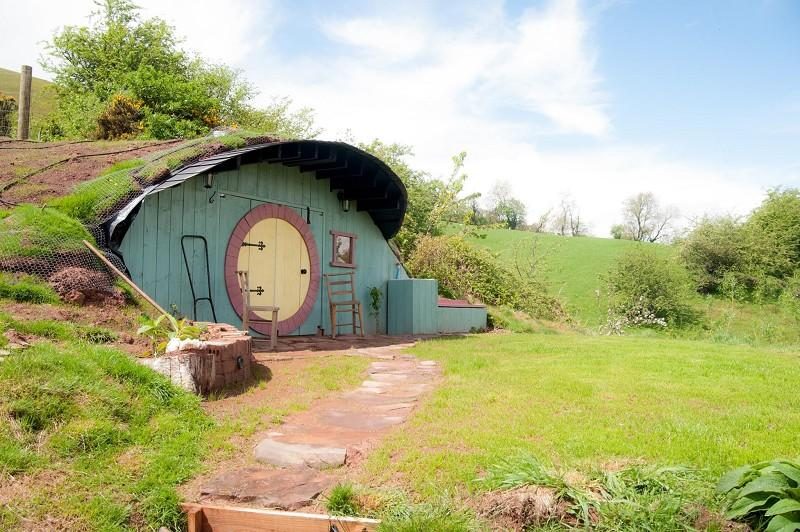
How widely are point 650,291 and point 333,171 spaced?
15641mm

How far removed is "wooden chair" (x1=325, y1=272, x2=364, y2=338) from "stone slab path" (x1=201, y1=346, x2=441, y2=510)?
440 centimetres

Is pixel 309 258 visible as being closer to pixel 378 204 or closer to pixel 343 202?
pixel 343 202

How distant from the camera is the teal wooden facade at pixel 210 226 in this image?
7.81 meters

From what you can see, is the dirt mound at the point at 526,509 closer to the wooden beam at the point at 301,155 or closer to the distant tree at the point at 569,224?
the wooden beam at the point at 301,155

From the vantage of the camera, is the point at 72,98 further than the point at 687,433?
Yes

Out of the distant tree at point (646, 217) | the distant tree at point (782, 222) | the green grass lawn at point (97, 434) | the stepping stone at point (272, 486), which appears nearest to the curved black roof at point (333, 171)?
the green grass lawn at point (97, 434)

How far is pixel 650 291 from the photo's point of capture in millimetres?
21859

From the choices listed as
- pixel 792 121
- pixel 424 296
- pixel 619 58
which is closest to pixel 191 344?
pixel 619 58

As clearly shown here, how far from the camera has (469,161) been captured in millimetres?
23688

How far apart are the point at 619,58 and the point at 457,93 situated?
463cm

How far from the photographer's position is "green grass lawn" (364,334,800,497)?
337 cm

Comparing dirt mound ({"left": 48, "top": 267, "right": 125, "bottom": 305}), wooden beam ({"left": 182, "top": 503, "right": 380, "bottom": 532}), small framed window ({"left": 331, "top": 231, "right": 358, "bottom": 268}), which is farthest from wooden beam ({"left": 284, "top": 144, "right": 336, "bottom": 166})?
wooden beam ({"left": 182, "top": 503, "right": 380, "bottom": 532})

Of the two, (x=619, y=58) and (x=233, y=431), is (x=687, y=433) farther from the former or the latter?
(x=619, y=58)

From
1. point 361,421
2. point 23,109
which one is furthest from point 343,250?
point 23,109
